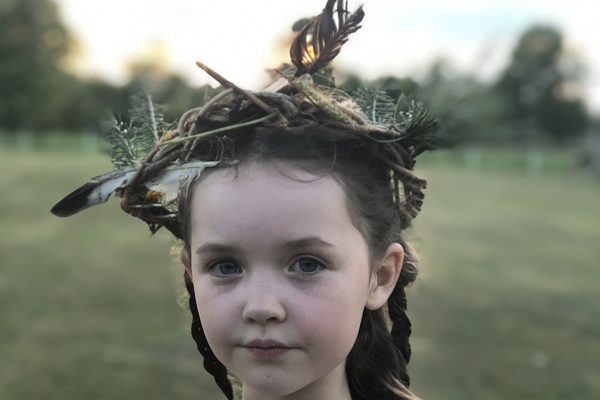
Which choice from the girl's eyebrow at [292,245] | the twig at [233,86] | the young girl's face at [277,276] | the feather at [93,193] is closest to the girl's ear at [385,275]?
the young girl's face at [277,276]

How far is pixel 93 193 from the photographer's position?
1.99 meters

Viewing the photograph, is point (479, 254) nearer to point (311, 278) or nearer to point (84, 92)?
point (311, 278)

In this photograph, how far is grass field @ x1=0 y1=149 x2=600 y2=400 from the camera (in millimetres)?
5438

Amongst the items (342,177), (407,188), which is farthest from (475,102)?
(342,177)

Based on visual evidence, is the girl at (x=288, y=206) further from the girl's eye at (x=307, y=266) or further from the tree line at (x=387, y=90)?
the tree line at (x=387, y=90)

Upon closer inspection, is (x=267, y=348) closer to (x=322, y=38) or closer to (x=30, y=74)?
(x=322, y=38)

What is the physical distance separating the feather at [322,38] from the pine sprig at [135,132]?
480 mm

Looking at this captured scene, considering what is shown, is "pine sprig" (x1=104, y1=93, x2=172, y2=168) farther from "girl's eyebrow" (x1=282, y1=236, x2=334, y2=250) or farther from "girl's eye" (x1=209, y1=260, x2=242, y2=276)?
"girl's eyebrow" (x1=282, y1=236, x2=334, y2=250)

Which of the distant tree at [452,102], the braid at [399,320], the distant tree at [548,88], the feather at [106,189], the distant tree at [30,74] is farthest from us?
the distant tree at [548,88]

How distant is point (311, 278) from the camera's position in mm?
1737

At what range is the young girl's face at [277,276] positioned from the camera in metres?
1.71

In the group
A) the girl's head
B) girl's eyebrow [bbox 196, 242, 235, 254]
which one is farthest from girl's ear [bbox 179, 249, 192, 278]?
girl's eyebrow [bbox 196, 242, 235, 254]

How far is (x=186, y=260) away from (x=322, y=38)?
709 millimetres

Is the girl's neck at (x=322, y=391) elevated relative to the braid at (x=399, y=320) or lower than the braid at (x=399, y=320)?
lower
